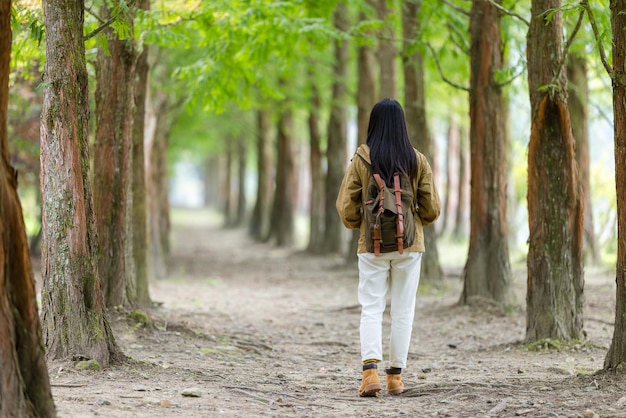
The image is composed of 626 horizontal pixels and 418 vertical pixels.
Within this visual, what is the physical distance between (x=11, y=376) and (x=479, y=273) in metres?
8.64

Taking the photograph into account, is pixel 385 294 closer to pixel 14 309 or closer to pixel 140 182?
pixel 14 309

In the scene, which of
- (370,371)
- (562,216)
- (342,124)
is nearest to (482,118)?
(562,216)

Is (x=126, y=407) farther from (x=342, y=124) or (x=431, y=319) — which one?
(x=342, y=124)

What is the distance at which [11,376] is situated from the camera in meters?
4.72

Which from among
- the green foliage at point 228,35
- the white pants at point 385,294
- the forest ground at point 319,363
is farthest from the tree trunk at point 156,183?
the white pants at point 385,294

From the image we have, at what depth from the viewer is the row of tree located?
495cm

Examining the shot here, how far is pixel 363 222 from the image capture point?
655cm

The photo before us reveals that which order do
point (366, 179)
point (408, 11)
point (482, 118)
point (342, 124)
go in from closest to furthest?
point (366, 179), point (482, 118), point (408, 11), point (342, 124)

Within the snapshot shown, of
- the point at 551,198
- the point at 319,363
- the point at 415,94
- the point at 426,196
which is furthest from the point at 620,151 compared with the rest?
the point at 415,94

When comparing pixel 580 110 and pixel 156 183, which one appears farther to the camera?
pixel 156 183

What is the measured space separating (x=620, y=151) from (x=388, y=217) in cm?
183

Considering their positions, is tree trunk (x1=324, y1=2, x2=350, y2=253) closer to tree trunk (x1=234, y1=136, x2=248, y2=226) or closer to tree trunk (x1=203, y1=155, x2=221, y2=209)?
tree trunk (x1=234, y1=136, x2=248, y2=226)

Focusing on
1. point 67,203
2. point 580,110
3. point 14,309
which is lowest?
point 14,309

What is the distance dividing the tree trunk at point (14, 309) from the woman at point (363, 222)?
255 centimetres
